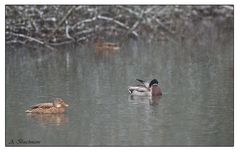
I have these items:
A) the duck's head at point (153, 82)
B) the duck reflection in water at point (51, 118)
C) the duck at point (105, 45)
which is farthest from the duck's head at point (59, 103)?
the duck at point (105, 45)

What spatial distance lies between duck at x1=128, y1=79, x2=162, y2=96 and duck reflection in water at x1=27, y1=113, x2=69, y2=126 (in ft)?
5.94

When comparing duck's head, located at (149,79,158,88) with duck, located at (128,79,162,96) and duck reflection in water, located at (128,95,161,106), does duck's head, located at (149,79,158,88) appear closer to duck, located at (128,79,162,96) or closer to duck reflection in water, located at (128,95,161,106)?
duck, located at (128,79,162,96)

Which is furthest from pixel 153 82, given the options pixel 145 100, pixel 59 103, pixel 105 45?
pixel 105 45

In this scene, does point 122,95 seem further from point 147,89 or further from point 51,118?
point 51,118

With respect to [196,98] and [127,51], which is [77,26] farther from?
[196,98]

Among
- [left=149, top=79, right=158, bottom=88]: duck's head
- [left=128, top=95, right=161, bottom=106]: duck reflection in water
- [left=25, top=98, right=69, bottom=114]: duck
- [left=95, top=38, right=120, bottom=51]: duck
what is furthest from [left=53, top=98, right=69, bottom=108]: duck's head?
[left=95, top=38, right=120, bottom=51]: duck

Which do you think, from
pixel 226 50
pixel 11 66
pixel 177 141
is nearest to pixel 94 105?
pixel 177 141

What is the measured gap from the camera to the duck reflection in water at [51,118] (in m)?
11.5

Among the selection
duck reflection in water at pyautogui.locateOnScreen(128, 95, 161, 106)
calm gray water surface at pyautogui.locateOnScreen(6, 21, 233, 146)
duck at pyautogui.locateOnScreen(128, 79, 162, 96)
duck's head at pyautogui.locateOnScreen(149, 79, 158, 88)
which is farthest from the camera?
duck's head at pyautogui.locateOnScreen(149, 79, 158, 88)

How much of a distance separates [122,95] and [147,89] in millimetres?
666

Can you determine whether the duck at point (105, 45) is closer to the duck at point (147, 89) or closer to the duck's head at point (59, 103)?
the duck at point (147, 89)

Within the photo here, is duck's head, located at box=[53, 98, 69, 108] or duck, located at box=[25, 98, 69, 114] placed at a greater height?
duck's head, located at box=[53, 98, 69, 108]

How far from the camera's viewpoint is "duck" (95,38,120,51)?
1845 cm
